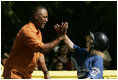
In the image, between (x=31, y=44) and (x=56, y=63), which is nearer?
(x=31, y=44)

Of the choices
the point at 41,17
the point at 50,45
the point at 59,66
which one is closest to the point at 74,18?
the point at 59,66

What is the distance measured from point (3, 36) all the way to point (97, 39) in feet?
20.0

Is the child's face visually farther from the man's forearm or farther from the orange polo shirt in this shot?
the man's forearm

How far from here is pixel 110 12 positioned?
10.1 meters

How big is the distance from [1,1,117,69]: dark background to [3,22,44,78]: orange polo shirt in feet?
16.6

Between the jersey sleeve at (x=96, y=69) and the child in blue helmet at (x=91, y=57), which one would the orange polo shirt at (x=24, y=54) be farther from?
the jersey sleeve at (x=96, y=69)

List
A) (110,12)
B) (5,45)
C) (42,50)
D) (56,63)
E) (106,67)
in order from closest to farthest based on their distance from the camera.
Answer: (42,50) < (56,63) < (106,67) < (110,12) < (5,45)

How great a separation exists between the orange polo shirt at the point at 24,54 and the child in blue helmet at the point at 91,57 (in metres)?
0.37

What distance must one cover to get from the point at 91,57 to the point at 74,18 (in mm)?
5471

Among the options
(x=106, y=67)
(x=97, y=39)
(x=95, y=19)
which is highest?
A: (x=95, y=19)

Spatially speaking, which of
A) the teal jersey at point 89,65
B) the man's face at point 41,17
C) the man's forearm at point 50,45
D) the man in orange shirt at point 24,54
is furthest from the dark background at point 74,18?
the man's forearm at point 50,45

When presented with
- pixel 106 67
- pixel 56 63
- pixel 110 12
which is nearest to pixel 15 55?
pixel 56 63

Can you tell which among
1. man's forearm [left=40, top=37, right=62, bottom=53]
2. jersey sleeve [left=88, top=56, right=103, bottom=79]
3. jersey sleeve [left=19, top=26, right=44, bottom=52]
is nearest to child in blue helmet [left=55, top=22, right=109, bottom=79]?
jersey sleeve [left=88, top=56, right=103, bottom=79]

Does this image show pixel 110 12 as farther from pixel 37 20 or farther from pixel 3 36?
pixel 37 20
